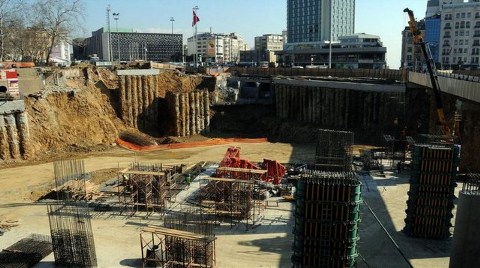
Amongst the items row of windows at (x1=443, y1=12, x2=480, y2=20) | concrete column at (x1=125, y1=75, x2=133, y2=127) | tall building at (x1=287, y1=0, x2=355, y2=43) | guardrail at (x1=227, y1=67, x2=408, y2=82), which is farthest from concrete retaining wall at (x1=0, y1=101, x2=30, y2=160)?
tall building at (x1=287, y1=0, x2=355, y2=43)

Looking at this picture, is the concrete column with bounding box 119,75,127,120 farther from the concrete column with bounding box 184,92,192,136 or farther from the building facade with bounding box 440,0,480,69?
the building facade with bounding box 440,0,480,69

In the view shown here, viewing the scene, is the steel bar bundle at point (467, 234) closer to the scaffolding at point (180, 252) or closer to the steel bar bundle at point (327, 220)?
the steel bar bundle at point (327, 220)

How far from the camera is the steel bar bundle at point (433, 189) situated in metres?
17.5

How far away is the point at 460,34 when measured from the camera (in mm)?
98688

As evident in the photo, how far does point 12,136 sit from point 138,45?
483 feet

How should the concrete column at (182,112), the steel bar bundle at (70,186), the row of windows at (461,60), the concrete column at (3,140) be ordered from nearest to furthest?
the steel bar bundle at (70,186), the concrete column at (3,140), the concrete column at (182,112), the row of windows at (461,60)

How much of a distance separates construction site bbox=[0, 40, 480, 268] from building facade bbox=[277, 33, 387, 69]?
171 feet

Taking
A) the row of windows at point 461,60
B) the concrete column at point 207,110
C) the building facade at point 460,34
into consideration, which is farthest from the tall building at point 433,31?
the concrete column at point 207,110

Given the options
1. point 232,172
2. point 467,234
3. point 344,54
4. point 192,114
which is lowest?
point 232,172

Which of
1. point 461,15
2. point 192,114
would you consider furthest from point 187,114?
point 461,15

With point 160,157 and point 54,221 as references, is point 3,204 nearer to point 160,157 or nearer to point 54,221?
point 54,221

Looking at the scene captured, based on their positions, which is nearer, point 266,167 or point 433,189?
point 433,189

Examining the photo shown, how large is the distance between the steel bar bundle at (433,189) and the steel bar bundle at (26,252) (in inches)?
A: 606

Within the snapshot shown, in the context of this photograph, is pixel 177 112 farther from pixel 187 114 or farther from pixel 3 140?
pixel 3 140
